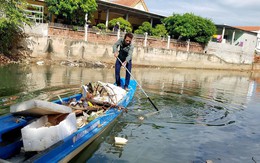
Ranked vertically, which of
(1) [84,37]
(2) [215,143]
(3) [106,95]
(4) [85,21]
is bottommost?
(2) [215,143]

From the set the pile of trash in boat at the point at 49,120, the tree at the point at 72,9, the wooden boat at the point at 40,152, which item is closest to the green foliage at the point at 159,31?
the tree at the point at 72,9

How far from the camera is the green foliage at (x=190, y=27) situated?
2631 cm

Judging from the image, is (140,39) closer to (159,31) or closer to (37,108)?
(159,31)

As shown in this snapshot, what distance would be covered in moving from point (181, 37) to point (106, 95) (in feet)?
72.5

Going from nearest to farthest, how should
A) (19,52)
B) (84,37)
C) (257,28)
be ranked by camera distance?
1. (19,52)
2. (84,37)
3. (257,28)

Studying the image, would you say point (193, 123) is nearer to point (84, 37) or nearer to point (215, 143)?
point (215, 143)

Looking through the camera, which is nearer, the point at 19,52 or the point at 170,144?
the point at 170,144

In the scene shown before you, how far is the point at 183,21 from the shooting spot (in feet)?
86.5

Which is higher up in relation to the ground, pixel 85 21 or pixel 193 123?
pixel 85 21

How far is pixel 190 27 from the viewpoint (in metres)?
26.3

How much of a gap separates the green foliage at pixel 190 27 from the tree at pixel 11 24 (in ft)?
50.6

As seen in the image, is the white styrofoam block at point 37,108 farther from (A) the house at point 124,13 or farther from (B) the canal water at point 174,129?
(A) the house at point 124,13

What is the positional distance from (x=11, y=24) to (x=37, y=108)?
15.5 m

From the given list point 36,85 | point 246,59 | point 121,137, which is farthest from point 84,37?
point 246,59
